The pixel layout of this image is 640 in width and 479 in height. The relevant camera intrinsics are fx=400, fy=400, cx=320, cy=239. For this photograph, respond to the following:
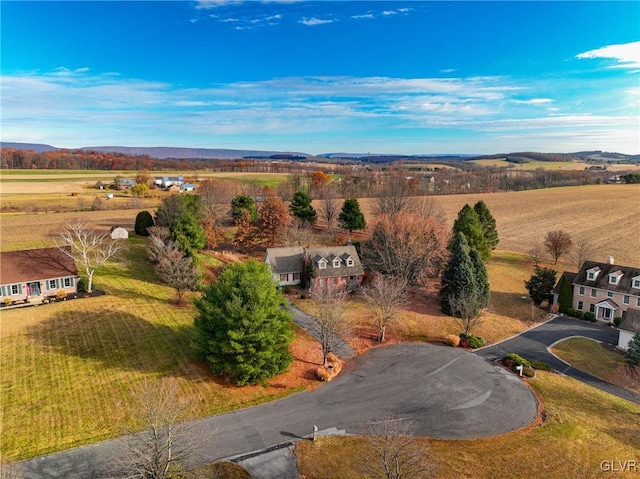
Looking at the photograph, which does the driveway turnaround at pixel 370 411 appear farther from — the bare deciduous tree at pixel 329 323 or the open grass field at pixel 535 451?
the bare deciduous tree at pixel 329 323

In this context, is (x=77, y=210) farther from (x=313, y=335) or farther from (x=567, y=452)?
(x=567, y=452)

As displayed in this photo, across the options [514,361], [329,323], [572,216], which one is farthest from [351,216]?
[572,216]

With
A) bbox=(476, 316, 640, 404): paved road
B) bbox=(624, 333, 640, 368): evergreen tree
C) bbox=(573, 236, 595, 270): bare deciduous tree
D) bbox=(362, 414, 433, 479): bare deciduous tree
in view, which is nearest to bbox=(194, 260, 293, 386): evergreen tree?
bbox=(362, 414, 433, 479): bare deciduous tree

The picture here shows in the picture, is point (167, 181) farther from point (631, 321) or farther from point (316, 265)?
point (631, 321)

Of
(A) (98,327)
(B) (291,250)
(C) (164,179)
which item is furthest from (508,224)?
(C) (164,179)

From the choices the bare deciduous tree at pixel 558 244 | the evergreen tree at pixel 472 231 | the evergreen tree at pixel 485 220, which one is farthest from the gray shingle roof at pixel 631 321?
the evergreen tree at pixel 485 220

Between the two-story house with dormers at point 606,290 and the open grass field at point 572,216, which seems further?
the open grass field at point 572,216
